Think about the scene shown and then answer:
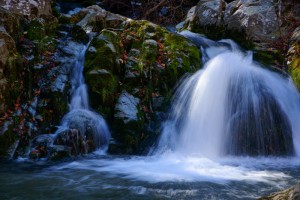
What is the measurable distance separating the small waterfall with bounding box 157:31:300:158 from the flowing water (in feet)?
0.07

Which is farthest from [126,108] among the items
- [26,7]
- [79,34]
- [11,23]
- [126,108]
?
[26,7]

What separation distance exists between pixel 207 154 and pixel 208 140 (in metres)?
0.35

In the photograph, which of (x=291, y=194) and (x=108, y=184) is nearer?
(x=291, y=194)

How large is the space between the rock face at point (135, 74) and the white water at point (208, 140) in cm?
42

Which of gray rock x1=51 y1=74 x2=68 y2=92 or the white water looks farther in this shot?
gray rock x1=51 y1=74 x2=68 y2=92

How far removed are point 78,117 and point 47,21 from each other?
3.78 metres

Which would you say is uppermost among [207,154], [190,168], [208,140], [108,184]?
[208,140]

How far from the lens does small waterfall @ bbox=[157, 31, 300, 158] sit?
7086 millimetres

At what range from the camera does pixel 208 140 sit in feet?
23.7

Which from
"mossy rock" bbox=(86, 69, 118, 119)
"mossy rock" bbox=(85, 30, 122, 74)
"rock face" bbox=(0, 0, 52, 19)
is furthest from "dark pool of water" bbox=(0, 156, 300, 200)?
"rock face" bbox=(0, 0, 52, 19)

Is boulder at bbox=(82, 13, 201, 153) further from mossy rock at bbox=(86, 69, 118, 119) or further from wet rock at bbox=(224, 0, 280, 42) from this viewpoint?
wet rock at bbox=(224, 0, 280, 42)

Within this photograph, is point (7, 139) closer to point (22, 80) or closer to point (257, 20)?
point (22, 80)

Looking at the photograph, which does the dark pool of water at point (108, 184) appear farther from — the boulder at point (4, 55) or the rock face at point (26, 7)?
→ the rock face at point (26, 7)

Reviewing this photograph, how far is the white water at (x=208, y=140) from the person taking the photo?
18.0 ft
